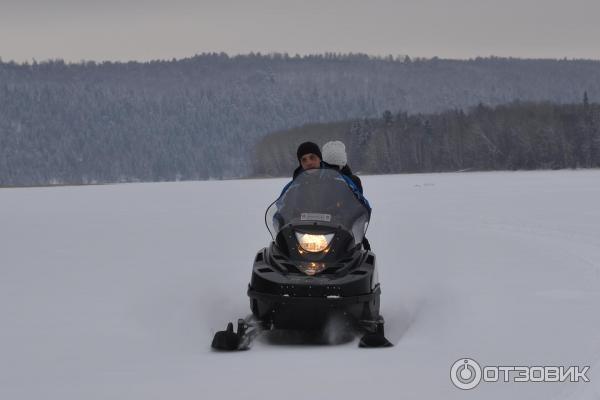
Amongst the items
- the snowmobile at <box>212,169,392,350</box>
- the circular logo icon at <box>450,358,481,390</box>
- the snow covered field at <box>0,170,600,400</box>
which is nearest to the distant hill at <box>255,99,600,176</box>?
the snow covered field at <box>0,170,600,400</box>

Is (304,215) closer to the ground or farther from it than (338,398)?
farther from it

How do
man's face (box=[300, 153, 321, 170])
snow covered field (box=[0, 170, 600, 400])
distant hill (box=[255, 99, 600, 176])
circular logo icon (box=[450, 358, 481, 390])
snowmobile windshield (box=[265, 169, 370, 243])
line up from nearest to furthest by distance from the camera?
circular logo icon (box=[450, 358, 481, 390]), snow covered field (box=[0, 170, 600, 400]), snowmobile windshield (box=[265, 169, 370, 243]), man's face (box=[300, 153, 321, 170]), distant hill (box=[255, 99, 600, 176])

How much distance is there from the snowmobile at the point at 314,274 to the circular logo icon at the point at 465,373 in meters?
0.91

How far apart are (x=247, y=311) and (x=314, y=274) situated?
183 cm

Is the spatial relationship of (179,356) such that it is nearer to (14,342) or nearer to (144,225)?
(14,342)

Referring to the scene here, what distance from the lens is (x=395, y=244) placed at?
16.7m

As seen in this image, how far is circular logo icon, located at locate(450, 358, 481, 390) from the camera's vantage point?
5.63 meters

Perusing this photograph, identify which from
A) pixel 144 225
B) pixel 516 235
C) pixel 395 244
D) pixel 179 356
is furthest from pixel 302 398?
pixel 144 225

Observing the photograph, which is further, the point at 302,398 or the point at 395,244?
the point at 395,244

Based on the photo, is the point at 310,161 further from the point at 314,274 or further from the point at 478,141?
the point at 478,141

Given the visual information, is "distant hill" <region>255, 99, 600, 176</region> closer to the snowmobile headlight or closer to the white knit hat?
the white knit hat

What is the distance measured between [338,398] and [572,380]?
1580mm

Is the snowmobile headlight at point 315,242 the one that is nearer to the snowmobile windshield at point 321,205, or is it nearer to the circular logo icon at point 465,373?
the snowmobile windshield at point 321,205

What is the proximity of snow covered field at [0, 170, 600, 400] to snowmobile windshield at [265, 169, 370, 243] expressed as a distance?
107cm
